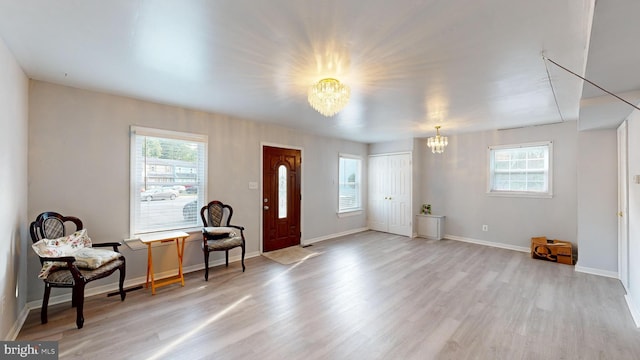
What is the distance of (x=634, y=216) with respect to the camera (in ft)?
9.61

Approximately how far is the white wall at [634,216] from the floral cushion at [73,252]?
5440mm

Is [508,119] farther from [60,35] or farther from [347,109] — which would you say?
[60,35]

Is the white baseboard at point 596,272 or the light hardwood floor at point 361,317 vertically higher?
the white baseboard at point 596,272

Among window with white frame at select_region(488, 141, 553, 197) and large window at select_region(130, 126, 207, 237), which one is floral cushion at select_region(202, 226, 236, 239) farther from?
window with white frame at select_region(488, 141, 553, 197)

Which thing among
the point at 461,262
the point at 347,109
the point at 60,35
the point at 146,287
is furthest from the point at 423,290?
the point at 60,35

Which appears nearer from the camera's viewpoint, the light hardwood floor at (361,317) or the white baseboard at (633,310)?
the light hardwood floor at (361,317)

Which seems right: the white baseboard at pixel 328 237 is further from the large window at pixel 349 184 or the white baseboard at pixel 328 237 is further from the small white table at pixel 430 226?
the small white table at pixel 430 226

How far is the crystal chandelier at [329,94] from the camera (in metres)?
2.55

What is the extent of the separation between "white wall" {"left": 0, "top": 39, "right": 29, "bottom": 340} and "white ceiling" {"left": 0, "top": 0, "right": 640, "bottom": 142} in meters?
0.27

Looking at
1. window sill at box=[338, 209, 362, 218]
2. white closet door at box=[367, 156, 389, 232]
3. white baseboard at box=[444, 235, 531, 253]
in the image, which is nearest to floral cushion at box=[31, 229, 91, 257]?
window sill at box=[338, 209, 362, 218]

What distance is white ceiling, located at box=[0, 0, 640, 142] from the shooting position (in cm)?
164

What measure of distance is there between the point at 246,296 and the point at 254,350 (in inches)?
42.2

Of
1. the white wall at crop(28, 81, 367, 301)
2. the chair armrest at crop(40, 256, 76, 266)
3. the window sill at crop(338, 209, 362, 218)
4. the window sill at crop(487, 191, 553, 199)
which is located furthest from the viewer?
the window sill at crop(338, 209, 362, 218)

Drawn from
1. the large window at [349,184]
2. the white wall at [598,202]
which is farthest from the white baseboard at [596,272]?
the large window at [349,184]
